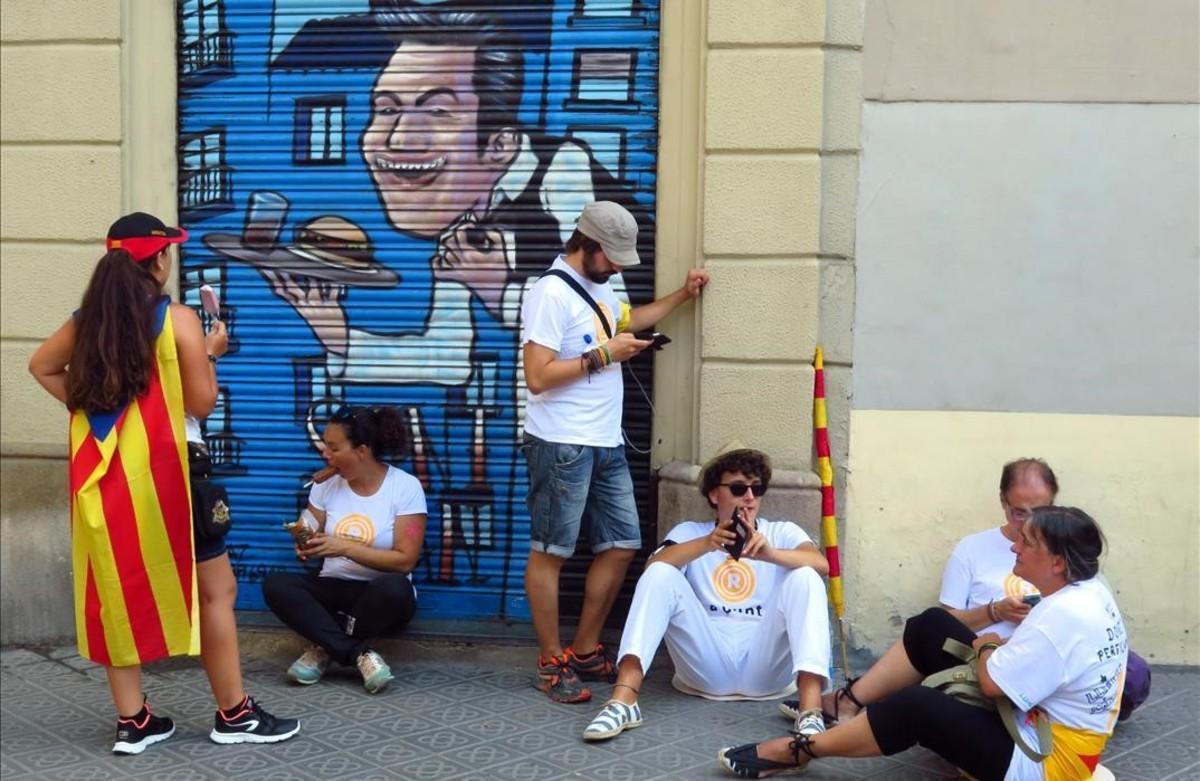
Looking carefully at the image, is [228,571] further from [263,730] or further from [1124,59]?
[1124,59]

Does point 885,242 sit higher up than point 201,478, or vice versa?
point 885,242

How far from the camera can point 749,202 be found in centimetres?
552

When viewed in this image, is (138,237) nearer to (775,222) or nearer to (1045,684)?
(775,222)

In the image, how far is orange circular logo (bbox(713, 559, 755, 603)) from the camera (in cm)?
517

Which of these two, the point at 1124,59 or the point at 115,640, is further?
the point at 1124,59

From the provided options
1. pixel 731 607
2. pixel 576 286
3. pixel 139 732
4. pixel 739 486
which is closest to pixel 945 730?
pixel 731 607

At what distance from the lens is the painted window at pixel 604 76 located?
5762mm

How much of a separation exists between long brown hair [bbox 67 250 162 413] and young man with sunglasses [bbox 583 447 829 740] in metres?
1.97

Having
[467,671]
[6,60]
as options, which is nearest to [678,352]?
[467,671]

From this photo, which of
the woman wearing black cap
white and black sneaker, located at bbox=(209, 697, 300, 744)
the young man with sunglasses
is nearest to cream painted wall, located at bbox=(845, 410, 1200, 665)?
the young man with sunglasses

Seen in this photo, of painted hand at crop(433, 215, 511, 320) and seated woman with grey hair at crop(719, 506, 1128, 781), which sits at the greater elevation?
painted hand at crop(433, 215, 511, 320)

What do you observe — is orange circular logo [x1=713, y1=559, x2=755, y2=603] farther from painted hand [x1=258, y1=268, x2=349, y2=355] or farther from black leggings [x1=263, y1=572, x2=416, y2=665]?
painted hand [x1=258, y1=268, x2=349, y2=355]

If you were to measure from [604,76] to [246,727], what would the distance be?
305cm

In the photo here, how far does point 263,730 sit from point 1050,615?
2.74m
